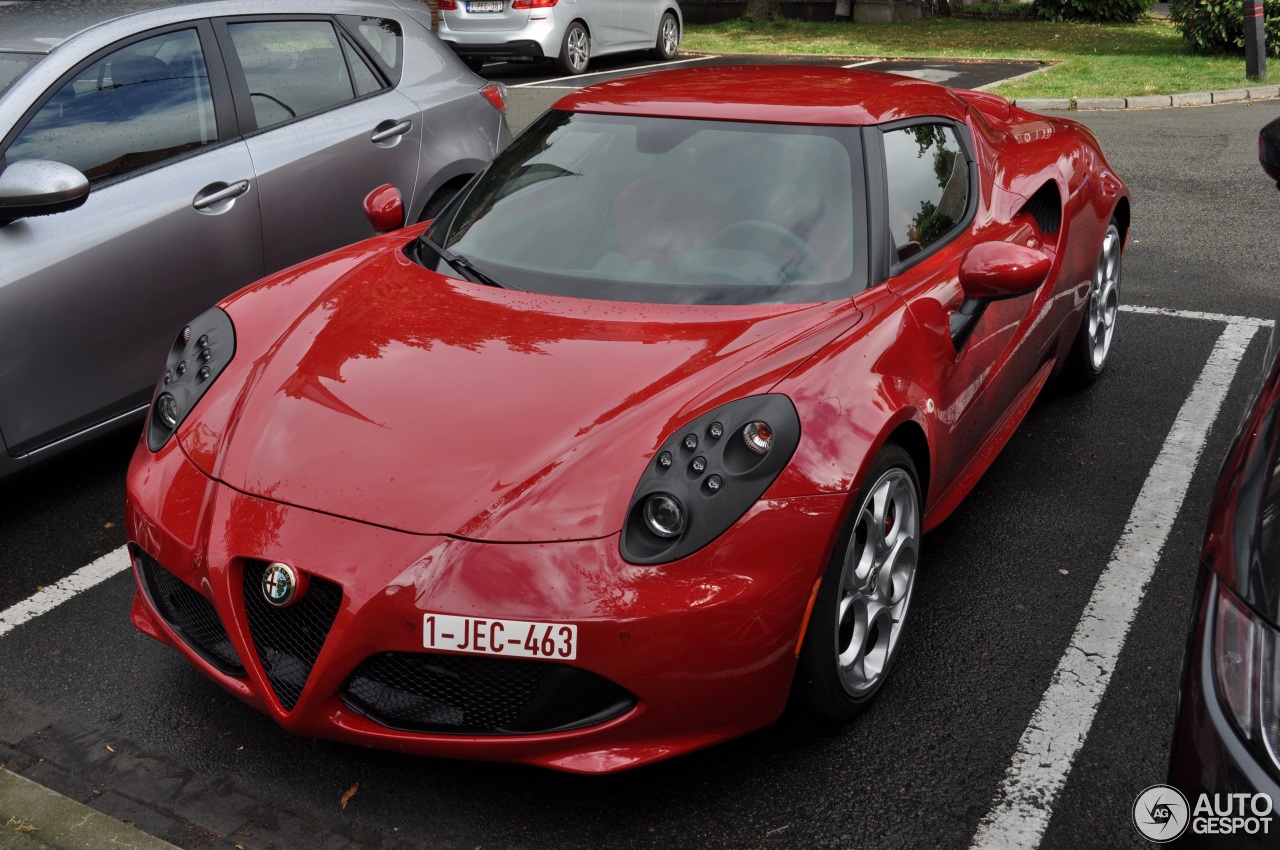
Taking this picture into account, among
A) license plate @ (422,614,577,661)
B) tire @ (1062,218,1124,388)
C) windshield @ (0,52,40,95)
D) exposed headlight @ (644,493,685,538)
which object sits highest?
windshield @ (0,52,40,95)

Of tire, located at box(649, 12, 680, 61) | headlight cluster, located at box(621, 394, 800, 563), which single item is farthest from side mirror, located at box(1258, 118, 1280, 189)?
tire, located at box(649, 12, 680, 61)

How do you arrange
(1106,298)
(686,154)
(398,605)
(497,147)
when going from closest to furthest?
(398,605), (686,154), (1106,298), (497,147)

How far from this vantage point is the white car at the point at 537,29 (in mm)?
14938

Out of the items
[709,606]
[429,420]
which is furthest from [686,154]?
[709,606]

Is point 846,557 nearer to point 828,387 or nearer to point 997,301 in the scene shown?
point 828,387

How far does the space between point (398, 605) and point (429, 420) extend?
0.50 metres

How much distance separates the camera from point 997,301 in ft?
12.4

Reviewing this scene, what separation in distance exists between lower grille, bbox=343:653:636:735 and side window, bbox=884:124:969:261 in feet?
5.26

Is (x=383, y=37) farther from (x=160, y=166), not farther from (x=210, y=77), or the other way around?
(x=160, y=166)

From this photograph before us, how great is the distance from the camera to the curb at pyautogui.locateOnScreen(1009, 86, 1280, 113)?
12.2 meters

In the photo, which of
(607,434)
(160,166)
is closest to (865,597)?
(607,434)

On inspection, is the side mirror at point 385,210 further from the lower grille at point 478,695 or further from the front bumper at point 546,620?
the lower grille at point 478,695

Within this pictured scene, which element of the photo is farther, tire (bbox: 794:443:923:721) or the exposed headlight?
tire (bbox: 794:443:923:721)

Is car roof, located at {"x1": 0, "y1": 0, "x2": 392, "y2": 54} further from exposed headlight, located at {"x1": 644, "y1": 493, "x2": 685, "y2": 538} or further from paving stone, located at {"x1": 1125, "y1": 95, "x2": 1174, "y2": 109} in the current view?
paving stone, located at {"x1": 1125, "y1": 95, "x2": 1174, "y2": 109}
